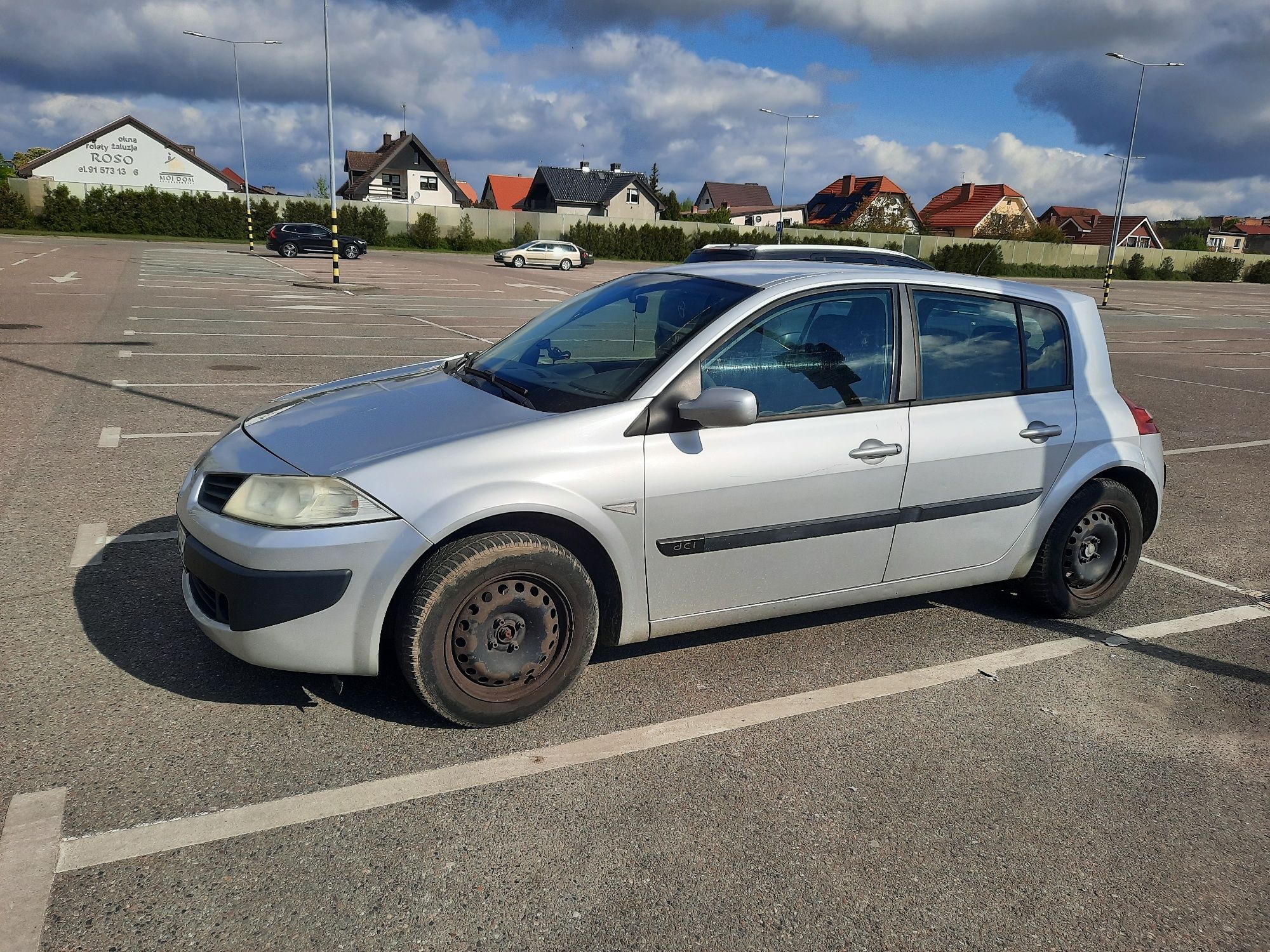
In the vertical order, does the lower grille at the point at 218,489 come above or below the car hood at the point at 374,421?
below

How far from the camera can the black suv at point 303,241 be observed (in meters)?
40.3

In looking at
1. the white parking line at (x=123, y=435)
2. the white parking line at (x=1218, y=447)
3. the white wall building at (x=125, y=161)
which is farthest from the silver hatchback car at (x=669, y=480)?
the white wall building at (x=125, y=161)

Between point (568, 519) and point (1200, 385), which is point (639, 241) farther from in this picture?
point (568, 519)

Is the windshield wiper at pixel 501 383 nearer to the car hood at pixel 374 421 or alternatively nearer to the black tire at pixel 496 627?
the car hood at pixel 374 421

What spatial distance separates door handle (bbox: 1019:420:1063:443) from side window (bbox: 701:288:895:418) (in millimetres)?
745

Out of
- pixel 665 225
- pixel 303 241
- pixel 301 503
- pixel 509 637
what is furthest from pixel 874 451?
pixel 665 225

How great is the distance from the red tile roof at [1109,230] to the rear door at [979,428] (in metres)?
101

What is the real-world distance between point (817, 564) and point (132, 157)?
3240 inches

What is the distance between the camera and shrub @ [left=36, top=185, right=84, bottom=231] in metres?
48.4

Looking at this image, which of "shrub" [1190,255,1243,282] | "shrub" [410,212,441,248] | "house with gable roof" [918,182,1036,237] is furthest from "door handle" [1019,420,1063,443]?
"house with gable roof" [918,182,1036,237]

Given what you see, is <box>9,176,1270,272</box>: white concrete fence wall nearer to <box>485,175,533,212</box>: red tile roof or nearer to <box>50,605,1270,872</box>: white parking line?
<box>485,175,533,212</box>: red tile roof

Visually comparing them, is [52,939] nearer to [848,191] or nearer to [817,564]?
[817,564]

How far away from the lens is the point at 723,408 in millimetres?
3381

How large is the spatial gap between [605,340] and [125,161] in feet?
268
